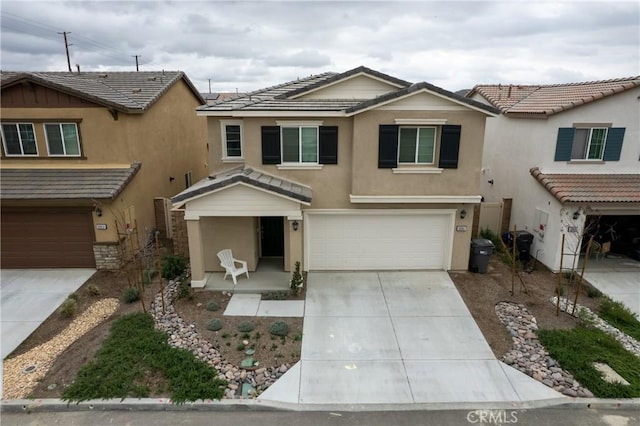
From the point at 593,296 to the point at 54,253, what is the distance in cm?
1695

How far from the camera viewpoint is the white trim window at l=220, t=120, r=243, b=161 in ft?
42.6

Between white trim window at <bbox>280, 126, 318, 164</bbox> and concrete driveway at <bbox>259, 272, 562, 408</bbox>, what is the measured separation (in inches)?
Answer: 154

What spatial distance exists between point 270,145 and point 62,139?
7.21 m

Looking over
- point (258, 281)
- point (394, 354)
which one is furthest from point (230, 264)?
point (394, 354)

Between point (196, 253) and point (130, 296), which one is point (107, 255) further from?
point (196, 253)

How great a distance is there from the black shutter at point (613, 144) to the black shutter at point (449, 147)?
5.50 m

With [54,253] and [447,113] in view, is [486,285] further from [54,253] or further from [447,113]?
[54,253]

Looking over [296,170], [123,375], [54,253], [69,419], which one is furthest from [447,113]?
[54,253]

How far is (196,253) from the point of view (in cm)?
1165

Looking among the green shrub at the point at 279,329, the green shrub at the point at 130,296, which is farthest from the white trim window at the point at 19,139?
the green shrub at the point at 279,329

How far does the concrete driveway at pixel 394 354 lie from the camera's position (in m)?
7.74

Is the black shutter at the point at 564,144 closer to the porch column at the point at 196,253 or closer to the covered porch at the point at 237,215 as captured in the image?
the covered porch at the point at 237,215

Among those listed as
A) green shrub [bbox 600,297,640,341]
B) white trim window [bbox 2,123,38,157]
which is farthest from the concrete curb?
white trim window [bbox 2,123,38,157]

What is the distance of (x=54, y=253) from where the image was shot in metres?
13.2
